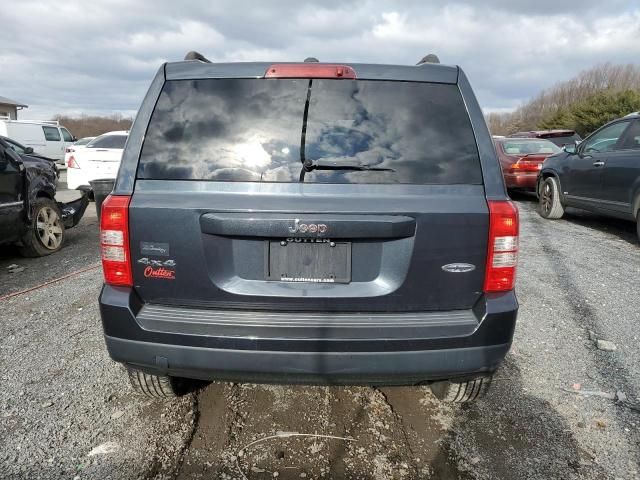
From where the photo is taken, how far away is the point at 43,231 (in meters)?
6.07

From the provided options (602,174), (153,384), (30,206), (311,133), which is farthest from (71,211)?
(602,174)

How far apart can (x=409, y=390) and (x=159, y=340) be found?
1645 mm

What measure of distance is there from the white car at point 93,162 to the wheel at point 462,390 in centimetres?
860

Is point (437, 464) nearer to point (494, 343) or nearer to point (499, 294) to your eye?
point (494, 343)

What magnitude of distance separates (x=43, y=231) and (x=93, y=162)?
147 inches

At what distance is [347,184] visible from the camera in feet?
6.64

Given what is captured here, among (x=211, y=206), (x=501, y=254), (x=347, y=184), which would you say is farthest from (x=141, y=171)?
(x=501, y=254)

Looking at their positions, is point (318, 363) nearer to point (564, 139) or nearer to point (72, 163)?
point (72, 163)

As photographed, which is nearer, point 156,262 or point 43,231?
point 156,262

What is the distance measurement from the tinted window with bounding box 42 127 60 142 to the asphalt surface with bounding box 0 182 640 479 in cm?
1974

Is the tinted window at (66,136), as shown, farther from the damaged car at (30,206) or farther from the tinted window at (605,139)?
the tinted window at (605,139)

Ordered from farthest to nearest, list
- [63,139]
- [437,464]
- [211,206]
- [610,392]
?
[63,139] < [610,392] < [437,464] < [211,206]

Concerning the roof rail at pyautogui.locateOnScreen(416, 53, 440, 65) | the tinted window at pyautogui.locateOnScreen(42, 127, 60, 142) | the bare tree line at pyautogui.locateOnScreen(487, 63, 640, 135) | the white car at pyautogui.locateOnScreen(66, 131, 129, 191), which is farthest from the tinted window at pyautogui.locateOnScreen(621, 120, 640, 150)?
the bare tree line at pyautogui.locateOnScreen(487, 63, 640, 135)

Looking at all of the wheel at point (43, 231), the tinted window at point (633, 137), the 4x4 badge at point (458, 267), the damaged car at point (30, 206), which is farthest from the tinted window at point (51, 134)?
the 4x4 badge at point (458, 267)
